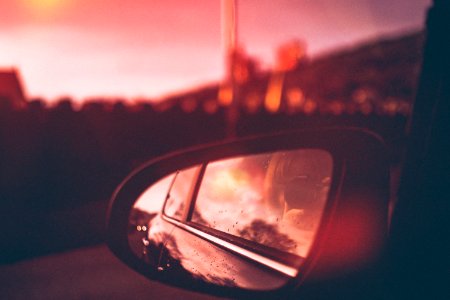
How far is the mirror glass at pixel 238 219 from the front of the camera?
4.75 feet

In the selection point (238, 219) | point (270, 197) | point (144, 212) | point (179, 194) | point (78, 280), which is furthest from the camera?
point (78, 280)

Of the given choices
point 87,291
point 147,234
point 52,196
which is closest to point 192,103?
point 52,196

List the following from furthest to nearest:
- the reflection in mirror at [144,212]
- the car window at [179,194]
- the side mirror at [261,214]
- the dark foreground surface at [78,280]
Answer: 1. the dark foreground surface at [78,280]
2. the car window at [179,194]
3. the reflection in mirror at [144,212]
4. the side mirror at [261,214]

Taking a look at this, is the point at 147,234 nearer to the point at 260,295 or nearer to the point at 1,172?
the point at 260,295

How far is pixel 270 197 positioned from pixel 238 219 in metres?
0.25

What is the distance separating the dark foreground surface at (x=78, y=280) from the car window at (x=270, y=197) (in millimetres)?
1266

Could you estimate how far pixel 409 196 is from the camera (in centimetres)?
167

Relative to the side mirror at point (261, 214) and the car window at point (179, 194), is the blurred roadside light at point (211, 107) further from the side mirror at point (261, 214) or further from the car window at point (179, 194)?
the side mirror at point (261, 214)

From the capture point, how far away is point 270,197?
5.74 feet

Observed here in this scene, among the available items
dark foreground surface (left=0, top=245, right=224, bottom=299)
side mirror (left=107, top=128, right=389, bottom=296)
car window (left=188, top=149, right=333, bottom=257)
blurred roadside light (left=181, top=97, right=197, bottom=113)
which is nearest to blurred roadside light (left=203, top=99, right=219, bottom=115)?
blurred roadside light (left=181, top=97, right=197, bottom=113)

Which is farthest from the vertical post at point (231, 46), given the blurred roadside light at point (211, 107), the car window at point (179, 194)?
the car window at point (179, 194)

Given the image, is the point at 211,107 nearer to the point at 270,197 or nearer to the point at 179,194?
the point at 179,194

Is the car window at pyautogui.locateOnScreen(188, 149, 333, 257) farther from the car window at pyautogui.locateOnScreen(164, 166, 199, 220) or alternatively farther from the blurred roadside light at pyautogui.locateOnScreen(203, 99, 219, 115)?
the blurred roadside light at pyautogui.locateOnScreen(203, 99, 219, 115)

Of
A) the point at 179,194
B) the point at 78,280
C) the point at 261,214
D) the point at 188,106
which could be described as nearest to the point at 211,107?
the point at 188,106
